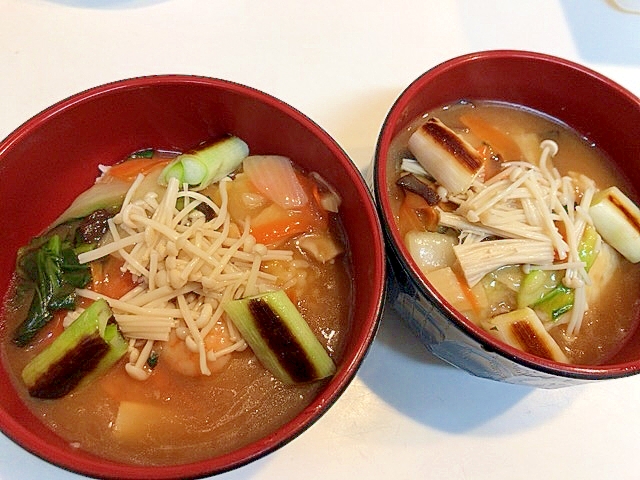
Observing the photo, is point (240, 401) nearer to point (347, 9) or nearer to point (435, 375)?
point (435, 375)

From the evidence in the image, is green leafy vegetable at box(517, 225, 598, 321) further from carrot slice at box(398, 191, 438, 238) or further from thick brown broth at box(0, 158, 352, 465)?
thick brown broth at box(0, 158, 352, 465)

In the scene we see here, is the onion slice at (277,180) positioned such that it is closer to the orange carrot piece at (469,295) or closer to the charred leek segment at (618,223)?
the orange carrot piece at (469,295)

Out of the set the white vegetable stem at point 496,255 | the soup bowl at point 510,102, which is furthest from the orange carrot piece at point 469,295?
the soup bowl at point 510,102

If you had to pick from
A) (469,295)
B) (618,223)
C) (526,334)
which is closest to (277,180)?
(469,295)

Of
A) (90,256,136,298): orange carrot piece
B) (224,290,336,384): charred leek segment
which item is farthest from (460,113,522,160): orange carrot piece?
(90,256,136,298): orange carrot piece

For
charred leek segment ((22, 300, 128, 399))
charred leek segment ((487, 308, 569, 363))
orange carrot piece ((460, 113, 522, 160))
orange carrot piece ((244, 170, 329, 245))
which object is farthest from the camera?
orange carrot piece ((460, 113, 522, 160))

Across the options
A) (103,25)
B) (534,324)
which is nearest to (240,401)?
(534,324)

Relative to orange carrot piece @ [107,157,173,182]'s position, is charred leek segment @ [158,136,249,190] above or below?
above
